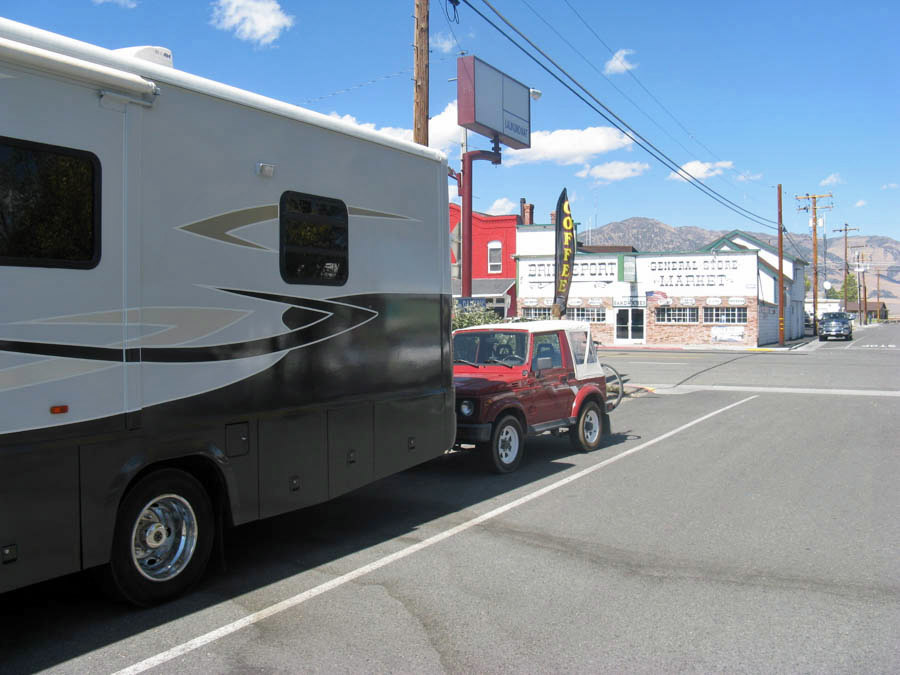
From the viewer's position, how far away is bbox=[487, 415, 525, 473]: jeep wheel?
8.61m

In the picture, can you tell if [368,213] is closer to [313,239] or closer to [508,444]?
[313,239]

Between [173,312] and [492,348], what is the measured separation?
5.37 metres

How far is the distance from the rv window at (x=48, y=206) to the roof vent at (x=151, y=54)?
0.92 m

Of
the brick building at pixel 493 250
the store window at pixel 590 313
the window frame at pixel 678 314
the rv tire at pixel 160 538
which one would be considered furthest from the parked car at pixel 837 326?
the rv tire at pixel 160 538

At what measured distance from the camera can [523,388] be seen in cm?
898

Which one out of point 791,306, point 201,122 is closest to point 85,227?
point 201,122

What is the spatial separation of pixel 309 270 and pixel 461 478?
155 inches

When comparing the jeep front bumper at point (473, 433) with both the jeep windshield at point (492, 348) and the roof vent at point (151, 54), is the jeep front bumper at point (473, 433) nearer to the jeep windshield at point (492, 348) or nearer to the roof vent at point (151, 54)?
the jeep windshield at point (492, 348)

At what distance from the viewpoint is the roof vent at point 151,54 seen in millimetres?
4832

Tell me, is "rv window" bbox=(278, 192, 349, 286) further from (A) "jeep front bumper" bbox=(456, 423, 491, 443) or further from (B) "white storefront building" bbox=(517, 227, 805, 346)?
(B) "white storefront building" bbox=(517, 227, 805, 346)

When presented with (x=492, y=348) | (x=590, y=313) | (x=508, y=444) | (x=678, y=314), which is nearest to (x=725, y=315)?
(x=678, y=314)

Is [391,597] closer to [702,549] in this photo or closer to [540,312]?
[702,549]

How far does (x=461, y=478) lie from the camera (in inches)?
346

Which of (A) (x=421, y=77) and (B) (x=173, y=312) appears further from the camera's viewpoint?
(A) (x=421, y=77)
